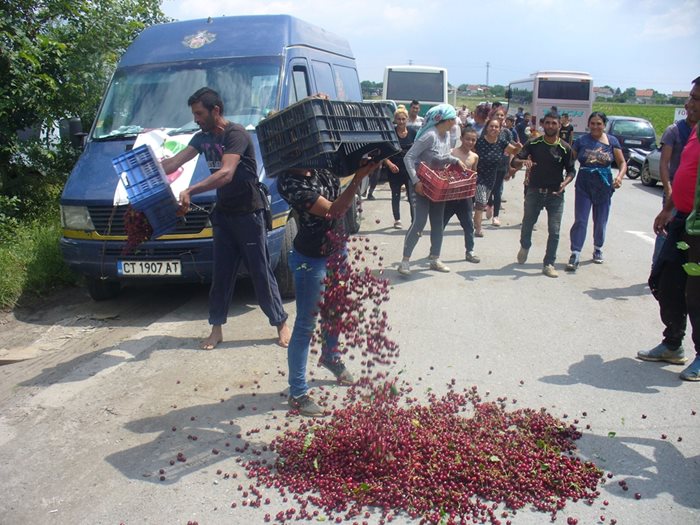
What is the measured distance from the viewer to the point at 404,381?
204 inches

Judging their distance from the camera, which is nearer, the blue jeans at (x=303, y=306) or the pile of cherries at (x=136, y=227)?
the blue jeans at (x=303, y=306)

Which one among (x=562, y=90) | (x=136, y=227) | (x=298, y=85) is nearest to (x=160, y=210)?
(x=136, y=227)

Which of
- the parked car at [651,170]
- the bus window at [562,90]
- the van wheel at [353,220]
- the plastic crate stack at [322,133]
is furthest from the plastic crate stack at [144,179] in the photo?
the bus window at [562,90]

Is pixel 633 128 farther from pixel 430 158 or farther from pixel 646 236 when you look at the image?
pixel 430 158

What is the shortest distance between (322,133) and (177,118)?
4274mm

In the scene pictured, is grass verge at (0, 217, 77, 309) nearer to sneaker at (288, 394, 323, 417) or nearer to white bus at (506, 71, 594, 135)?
sneaker at (288, 394, 323, 417)

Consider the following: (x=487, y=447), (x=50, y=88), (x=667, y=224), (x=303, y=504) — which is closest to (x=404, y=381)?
(x=487, y=447)

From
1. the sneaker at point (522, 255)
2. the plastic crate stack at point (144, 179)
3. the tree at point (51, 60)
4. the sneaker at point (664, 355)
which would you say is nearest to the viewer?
the plastic crate stack at point (144, 179)

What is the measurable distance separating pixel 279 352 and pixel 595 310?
3.70 metres

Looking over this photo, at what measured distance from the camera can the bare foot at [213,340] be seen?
19.3 ft

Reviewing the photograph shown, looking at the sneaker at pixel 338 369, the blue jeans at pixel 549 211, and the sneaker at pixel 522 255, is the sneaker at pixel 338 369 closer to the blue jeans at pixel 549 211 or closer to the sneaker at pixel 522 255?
the blue jeans at pixel 549 211

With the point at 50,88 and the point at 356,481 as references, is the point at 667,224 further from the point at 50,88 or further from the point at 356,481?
the point at 50,88

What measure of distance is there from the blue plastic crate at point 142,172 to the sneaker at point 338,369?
6.29 ft

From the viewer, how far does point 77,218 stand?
263 inches
